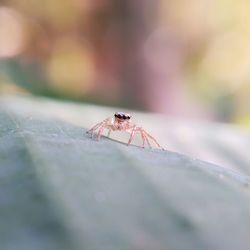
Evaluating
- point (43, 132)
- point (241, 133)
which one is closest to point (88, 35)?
point (241, 133)

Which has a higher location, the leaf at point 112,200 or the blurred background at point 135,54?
the leaf at point 112,200

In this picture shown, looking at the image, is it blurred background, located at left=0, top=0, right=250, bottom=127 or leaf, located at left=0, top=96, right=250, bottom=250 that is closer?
leaf, located at left=0, top=96, right=250, bottom=250

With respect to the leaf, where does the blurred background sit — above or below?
below

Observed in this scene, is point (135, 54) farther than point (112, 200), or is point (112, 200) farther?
point (135, 54)

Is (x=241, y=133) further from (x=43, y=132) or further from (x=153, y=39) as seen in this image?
(x=153, y=39)
